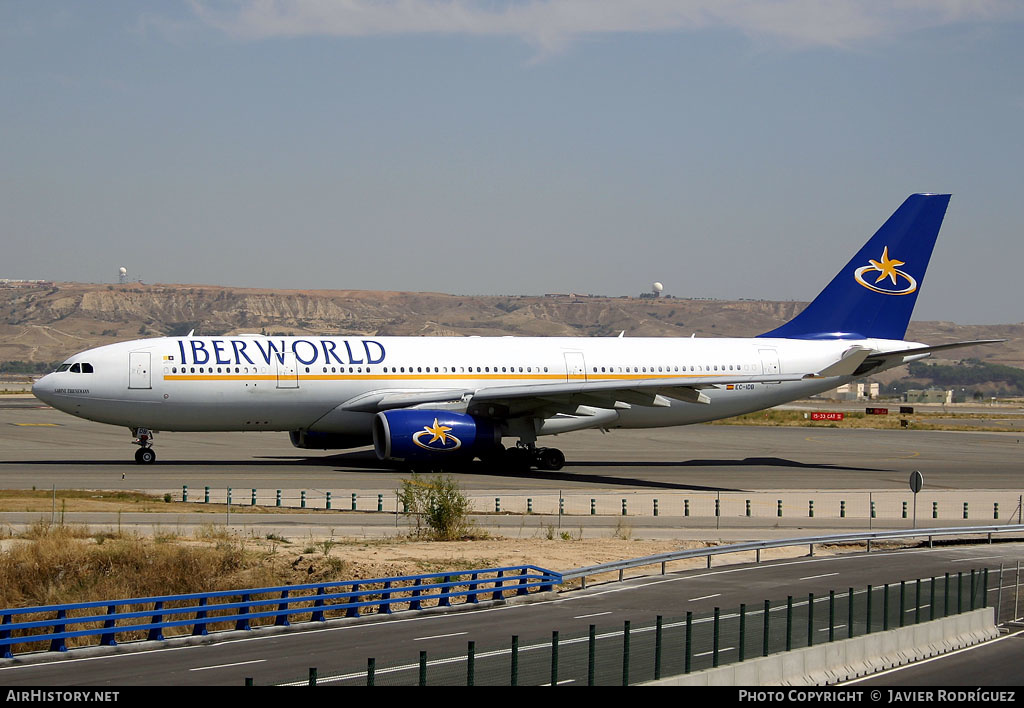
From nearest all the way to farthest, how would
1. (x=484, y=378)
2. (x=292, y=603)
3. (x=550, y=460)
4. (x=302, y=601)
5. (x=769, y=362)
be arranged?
(x=302, y=601), (x=292, y=603), (x=550, y=460), (x=484, y=378), (x=769, y=362)

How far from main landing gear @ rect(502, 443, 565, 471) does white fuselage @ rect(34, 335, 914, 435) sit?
102 inches

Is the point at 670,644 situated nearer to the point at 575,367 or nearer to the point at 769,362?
the point at 575,367

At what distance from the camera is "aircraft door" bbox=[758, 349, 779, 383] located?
5428 centimetres

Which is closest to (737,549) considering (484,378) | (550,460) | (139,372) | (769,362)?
(550,460)

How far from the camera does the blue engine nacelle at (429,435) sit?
4538 centimetres

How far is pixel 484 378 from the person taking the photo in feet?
166

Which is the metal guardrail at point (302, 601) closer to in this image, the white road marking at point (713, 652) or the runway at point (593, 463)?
the white road marking at point (713, 652)

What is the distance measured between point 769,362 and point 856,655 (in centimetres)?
3642

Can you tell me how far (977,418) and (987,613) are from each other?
97051 mm

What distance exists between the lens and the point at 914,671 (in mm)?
19141

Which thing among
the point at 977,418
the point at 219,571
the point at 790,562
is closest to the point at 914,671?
the point at 790,562

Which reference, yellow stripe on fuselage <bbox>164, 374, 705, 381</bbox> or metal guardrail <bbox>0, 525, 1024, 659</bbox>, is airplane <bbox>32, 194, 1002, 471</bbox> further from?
metal guardrail <bbox>0, 525, 1024, 659</bbox>

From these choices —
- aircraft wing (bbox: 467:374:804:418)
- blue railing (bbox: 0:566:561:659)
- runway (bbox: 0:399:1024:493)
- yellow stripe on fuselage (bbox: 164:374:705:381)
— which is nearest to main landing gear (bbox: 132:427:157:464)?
runway (bbox: 0:399:1024:493)

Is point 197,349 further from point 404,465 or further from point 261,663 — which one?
point 261,663
